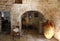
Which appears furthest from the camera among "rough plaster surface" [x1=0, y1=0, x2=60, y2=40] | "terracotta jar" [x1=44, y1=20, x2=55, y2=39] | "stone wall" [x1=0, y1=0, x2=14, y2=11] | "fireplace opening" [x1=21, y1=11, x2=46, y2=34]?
"fireplace opening" [x1=21, y1=11, x2=46, y2=34]

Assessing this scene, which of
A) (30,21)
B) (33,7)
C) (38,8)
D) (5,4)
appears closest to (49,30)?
(38,8)

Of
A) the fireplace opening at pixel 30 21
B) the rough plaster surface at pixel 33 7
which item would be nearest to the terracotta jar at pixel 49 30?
the rough plaster surface at pixel 33 7

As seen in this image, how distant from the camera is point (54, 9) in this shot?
6305 millimetres

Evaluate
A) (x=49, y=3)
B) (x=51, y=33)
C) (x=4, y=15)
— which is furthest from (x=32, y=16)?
(x=51, y=33)

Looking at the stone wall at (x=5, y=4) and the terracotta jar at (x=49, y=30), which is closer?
the terracotta jar at (x=49, y=30)

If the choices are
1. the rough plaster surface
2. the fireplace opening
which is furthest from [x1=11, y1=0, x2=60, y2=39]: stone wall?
the fireplace opening

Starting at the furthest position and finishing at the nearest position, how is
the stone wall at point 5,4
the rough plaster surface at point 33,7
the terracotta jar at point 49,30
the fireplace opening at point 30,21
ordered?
the fireplace opening at point 30,21, the stone wall at point 5,4, the rough plaster surface at point 33,7, the terracotta jar at point 49,30

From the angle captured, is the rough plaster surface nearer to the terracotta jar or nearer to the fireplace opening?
the terracotta jar

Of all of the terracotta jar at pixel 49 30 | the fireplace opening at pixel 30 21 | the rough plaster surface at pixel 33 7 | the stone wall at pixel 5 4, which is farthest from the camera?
the fireplace opening at pixel 30 21

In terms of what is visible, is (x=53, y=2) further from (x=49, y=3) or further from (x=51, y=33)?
(x=51, y=33)

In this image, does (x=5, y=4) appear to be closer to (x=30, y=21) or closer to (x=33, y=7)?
(x=33, y=7)

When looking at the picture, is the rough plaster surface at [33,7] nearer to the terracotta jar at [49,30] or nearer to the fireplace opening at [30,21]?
the terracotta jar at [49,30]

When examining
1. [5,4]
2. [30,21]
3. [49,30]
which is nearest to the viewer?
[49,30]

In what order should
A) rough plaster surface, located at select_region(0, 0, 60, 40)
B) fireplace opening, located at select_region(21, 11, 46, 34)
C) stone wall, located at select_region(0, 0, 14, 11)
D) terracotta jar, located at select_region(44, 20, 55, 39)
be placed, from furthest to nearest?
fireplace opening, located at select_region(21, 11, 46, 34)
stone wall, located at select_region(0, 0, 14, 11)
rough plaster surface, located at select_region(0, 0, 60, 40)
terracotta jar, located at select_region(44, 20, 55, 39)
